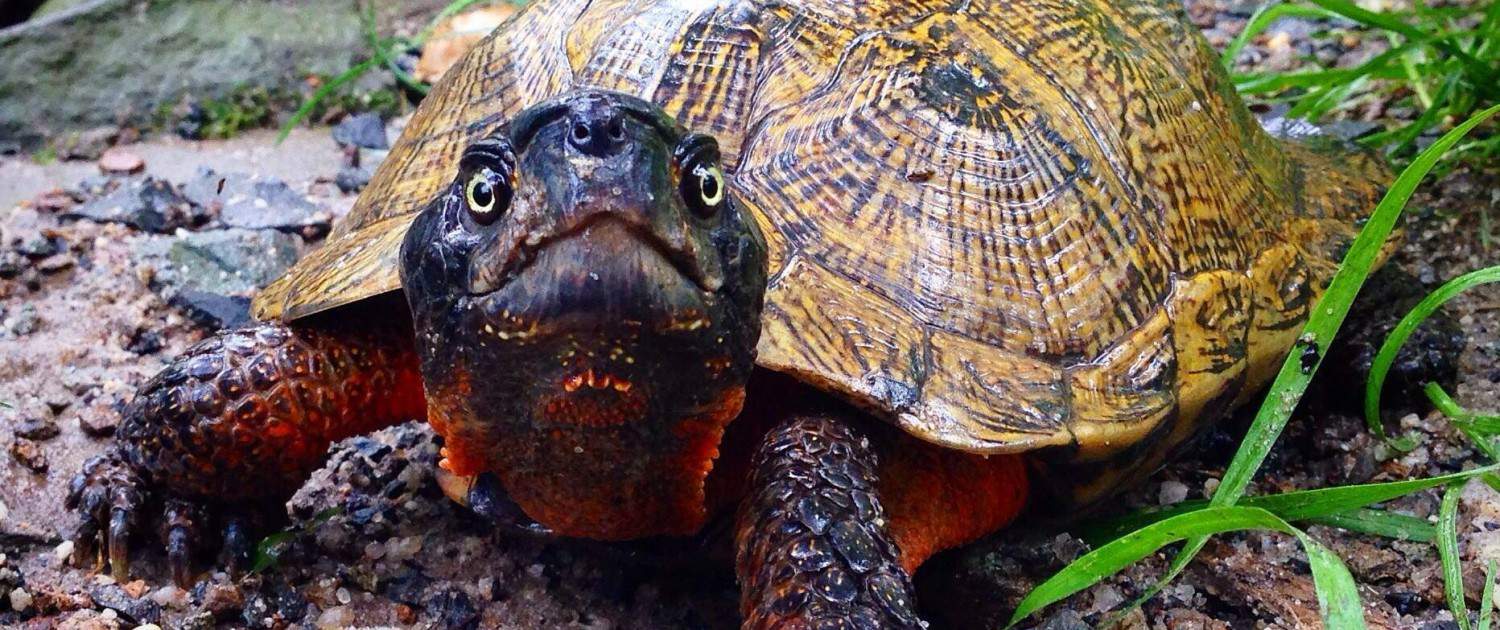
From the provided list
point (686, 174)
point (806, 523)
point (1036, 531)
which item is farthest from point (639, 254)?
point (1036, 531)

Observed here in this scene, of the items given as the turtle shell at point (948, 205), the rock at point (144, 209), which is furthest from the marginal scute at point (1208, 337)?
the rock at point (144, 209)

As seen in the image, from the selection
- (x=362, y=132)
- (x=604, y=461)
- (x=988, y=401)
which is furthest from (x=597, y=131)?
(x=362, y=132)

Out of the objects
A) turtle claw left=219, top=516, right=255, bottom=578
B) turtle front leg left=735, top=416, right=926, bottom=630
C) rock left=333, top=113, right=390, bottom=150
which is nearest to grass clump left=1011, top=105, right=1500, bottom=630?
turtle front leg left=735, top=416, right=926, bottom=630

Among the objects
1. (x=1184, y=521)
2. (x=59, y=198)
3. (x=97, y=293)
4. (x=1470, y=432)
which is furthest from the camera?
(x=59, y=198)

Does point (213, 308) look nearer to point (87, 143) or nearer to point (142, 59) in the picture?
point (87, 143)

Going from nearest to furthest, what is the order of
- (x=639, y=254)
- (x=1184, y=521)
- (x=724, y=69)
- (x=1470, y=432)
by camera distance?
(x=639, y=254)
(x=1184, y=521)
(x=724, y=69)
(x=1470, y=432)

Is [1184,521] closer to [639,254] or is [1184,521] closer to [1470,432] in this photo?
[1470,432]

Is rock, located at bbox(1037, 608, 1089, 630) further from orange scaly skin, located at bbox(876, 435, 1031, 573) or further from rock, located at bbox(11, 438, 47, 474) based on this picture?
rock, located at bbox(11, 438, 47, 474)
